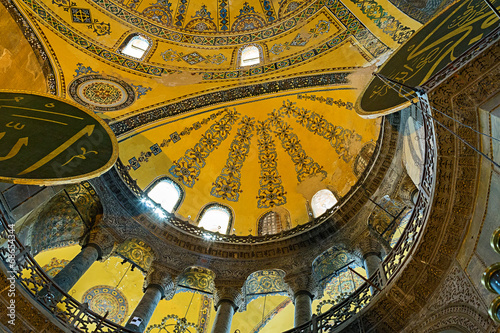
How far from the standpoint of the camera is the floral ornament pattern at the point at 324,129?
9734 mm

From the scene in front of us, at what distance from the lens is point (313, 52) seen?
10.3 metres

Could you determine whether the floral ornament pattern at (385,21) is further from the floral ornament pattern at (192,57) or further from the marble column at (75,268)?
the marble column at (75,268)

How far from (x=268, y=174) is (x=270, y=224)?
4.69ft

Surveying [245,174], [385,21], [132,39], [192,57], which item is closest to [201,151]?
[245,174]

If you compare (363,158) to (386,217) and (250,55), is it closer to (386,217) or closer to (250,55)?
(386,217)

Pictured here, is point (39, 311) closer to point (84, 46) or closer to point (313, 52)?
point (84, 46)

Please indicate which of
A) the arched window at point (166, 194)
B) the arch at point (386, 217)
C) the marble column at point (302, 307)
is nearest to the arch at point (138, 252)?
the arched window at point (166, 194)

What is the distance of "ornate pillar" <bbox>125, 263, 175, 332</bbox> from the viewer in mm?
6668

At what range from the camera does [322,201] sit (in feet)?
31.8

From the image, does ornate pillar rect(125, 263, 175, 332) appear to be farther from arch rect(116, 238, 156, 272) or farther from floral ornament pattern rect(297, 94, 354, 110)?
floral ornament pattern rect(297, 94, 354, 110)

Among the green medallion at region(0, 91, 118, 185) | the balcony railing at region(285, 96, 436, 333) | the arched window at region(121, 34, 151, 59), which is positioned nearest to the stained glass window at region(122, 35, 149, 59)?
the arched window at region(121, 34, 151, 59)

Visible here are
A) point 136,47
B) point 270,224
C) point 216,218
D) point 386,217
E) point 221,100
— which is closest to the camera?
point 386,217

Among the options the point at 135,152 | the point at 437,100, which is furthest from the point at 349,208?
the point at 135,152

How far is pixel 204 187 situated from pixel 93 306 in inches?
145
